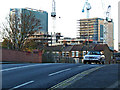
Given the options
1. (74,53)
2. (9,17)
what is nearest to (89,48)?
(74,53)

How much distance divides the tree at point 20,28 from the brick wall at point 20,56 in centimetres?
1239

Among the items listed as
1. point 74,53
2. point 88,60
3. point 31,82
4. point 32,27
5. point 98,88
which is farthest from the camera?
point 74,53

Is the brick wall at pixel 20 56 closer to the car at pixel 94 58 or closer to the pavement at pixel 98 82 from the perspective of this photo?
the car at pixel 94 58

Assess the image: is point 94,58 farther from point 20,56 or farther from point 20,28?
point 20,28

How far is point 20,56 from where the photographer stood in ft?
131

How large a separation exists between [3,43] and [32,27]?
7148 millimetres

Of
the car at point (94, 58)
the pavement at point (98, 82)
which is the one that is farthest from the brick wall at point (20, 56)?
the pavement at point (98, 82)

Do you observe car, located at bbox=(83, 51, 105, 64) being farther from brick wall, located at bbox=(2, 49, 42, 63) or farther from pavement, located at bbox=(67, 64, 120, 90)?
pavement, located at bbox=(67, 64, 120, 90)

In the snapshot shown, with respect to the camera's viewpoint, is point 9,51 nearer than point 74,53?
Yes

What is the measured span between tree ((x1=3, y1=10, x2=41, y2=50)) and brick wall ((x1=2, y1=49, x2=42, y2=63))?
12390mm

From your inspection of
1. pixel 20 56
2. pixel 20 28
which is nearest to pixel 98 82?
pixel 20 56

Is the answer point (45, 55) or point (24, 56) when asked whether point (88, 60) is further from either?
point (45, 55)

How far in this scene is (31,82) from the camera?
535 inches

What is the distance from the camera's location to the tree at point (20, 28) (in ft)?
193
